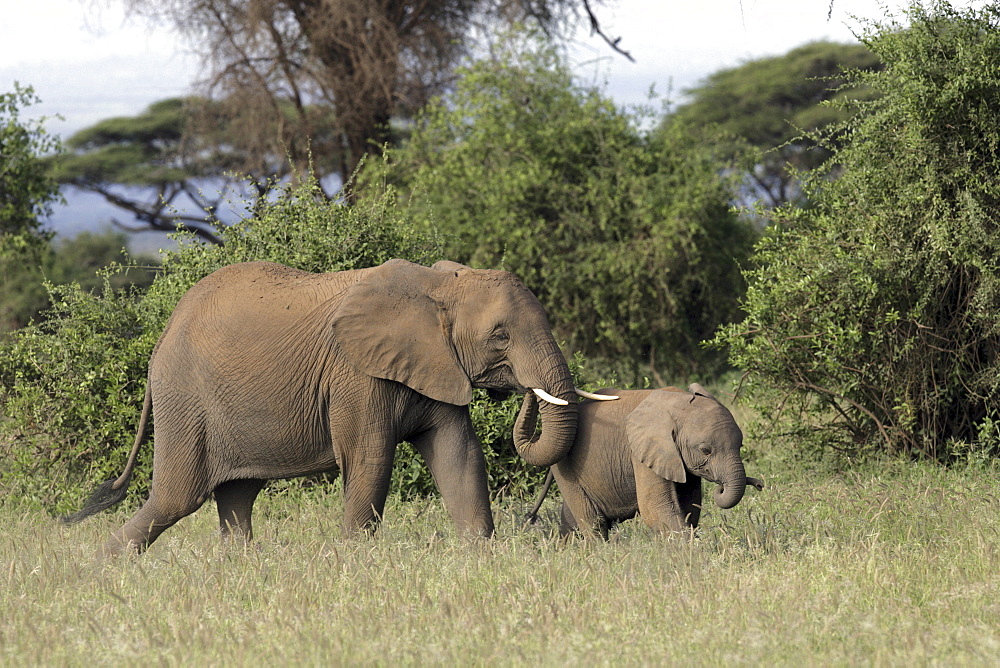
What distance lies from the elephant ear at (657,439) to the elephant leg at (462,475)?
32.7 inches

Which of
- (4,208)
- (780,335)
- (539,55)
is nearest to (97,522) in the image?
(780,335)

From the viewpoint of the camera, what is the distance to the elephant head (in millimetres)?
6496

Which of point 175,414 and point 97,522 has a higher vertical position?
point 175,414

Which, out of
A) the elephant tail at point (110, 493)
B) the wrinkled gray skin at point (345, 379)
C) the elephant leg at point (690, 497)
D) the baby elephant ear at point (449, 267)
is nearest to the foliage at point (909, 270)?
the elephant leg at point (690, 497)

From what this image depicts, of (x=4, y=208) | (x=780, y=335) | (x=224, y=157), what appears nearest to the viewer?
(x=780, y=335)

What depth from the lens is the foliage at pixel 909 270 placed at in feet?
30.4

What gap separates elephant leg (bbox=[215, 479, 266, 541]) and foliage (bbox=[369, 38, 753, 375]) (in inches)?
367

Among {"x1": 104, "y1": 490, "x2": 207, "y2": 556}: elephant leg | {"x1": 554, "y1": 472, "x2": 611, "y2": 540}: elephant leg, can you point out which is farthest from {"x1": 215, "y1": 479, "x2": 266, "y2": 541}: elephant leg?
{"x1": 554, "y1": 472, "x2": 611, "y2": 540}: elephant leg

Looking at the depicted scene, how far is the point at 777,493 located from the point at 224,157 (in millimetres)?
19450

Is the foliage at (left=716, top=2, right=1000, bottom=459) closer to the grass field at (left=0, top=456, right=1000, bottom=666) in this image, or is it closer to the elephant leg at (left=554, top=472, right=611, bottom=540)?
the grass field at (left=0, top=456, right=1000, bottom=666)

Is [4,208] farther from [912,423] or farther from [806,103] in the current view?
[806,103]

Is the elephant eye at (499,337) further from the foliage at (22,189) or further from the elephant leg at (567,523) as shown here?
the foliage at (22,189)

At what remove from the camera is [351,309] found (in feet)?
21.9

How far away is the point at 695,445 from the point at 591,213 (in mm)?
10960
